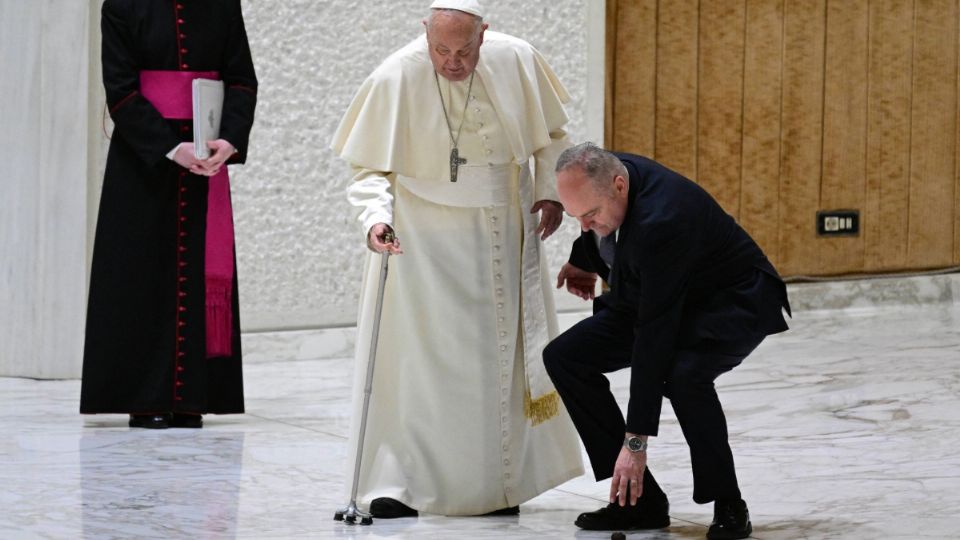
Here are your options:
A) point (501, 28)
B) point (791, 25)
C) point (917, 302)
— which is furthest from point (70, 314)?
point (917, 302)

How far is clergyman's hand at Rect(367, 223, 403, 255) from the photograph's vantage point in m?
4.39

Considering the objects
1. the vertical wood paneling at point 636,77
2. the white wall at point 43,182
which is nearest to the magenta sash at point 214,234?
the white wall at point 43,182

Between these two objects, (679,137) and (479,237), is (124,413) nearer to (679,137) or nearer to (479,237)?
(479,237)

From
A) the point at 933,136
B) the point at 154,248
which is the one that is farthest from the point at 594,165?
the point at 933,136

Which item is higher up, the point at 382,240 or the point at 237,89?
the point at 237,89

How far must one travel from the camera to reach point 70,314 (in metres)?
6.87

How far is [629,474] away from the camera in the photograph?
4.10 meters

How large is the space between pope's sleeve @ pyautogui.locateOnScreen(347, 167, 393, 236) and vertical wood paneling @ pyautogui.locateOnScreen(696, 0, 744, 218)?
417 cm

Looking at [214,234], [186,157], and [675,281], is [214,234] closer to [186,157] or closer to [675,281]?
[186,157]

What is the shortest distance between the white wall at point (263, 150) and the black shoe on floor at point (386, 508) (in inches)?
89.7

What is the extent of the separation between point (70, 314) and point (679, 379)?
11.2 ft

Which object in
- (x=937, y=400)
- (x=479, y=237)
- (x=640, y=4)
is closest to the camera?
(x=479, y=237)

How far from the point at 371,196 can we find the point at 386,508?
2.81ft

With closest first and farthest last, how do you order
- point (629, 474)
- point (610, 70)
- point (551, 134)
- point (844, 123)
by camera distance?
point (629, 474), point (551, 134), point (610, 70), point (844, 123)
